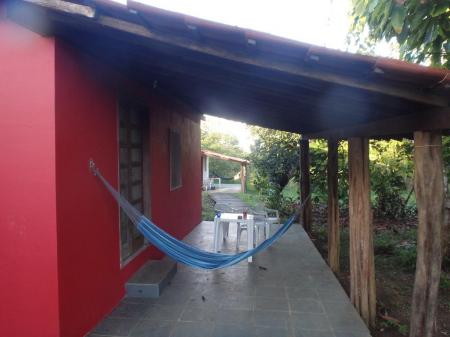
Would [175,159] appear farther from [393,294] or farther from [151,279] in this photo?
[393,294]

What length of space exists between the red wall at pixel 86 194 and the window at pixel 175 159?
155 cm

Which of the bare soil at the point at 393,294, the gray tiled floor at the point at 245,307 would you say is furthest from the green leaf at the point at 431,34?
the bare soil at the point at 393,294

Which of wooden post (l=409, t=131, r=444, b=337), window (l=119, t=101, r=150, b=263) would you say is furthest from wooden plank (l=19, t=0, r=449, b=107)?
window (l=119, t=101, r=150, b=263)

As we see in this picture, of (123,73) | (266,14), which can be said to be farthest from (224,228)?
(266,14)

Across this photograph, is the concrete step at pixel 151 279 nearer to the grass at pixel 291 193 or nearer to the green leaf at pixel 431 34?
the green leaf at pixel 431 34

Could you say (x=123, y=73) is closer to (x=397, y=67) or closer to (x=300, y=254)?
(x=397, y=67)

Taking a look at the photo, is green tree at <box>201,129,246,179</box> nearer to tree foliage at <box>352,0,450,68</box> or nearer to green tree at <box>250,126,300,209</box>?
green tree at <box>250,126,300,209</box>

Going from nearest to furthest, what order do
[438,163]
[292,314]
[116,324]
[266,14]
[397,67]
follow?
[397,67] → [438,163] → [116,324] → [292,314] → [266,14]

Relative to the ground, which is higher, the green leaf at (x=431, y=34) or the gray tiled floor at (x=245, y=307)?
the green leaf at (x=431, y=34)

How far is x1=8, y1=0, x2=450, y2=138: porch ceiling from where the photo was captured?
189cm

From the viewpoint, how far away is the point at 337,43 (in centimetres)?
767

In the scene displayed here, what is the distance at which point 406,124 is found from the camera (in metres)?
2.54

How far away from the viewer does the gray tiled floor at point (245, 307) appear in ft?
9.45

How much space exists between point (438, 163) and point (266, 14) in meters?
6.98
